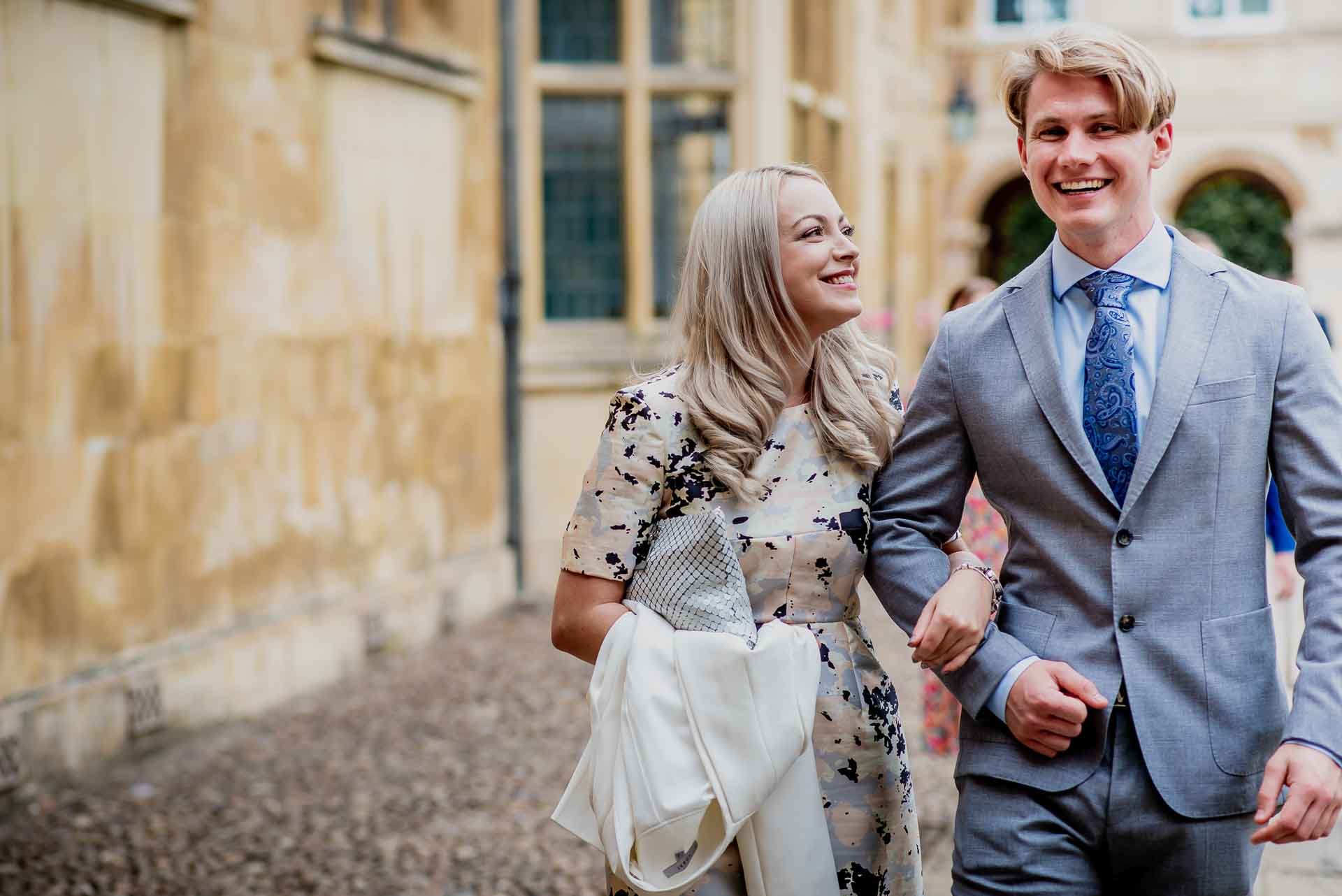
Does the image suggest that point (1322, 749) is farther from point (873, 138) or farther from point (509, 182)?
point (873, 138)

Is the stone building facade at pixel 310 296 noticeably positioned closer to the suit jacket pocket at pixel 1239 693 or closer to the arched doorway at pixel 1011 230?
the suit jacket pocket at pixel 1239 693

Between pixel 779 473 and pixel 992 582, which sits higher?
pixel 779 473

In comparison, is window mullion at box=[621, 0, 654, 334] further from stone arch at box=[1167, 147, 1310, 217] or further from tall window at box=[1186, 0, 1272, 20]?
tall window at box=[1186, 0, 1272, 20]

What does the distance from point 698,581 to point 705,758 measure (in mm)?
279

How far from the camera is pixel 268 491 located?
25.7 feet

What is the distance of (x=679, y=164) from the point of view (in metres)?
11.1

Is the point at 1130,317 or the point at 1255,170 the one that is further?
the point at 1255,170

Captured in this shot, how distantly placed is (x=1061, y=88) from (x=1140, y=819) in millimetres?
1048

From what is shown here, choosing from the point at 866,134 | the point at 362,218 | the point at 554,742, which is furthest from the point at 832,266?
the point at 866,134

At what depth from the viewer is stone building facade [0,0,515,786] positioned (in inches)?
240

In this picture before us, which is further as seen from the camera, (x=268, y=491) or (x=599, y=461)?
(x=268, y=491)

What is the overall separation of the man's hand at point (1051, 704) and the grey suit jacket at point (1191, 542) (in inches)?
1.4

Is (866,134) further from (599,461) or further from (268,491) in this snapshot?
(599,461)

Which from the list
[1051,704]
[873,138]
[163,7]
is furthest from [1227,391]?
[873,138]
